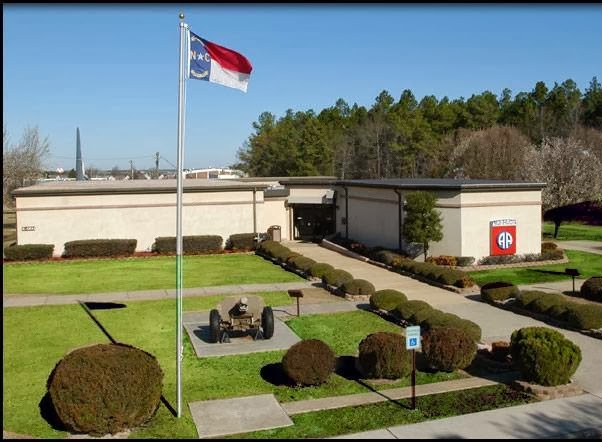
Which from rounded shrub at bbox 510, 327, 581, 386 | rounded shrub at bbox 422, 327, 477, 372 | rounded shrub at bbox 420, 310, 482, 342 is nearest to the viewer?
rounded shrub at bbox 510, 327, 581, 386

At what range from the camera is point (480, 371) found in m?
14.6

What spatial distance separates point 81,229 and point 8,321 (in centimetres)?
1604

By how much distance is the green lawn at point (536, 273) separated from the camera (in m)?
26.3

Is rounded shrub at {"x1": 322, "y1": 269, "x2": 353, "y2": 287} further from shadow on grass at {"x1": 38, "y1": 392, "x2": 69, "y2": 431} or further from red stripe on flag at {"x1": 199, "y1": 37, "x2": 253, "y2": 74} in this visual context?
shadow on grass at {"x1": 38, "y1": 392, "x2": 69, "y2": 431}

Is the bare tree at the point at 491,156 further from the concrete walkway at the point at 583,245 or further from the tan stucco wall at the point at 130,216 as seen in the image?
the tan stucco wall at the point at 130,216

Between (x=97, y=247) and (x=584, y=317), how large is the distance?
2525 cm

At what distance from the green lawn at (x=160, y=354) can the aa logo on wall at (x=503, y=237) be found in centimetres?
1180

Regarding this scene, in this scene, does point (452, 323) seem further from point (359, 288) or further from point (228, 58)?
point (228, 58)

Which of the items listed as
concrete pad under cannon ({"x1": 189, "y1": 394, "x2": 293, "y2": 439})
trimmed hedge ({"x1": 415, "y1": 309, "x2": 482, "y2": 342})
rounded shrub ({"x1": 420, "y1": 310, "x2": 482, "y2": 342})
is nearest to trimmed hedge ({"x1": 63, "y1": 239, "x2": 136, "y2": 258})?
trimmed hedge ({"x1": 415, "y1": 309, "x2": 482, "y2": 342})

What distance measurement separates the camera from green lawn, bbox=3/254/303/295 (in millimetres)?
26023

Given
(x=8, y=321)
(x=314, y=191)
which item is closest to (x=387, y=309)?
(x=8, y=321)

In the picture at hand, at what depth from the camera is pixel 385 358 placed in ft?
44.3

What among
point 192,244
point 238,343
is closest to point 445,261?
point 192,244

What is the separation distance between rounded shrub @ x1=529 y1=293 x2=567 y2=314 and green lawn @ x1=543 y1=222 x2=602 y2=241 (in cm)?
2119
